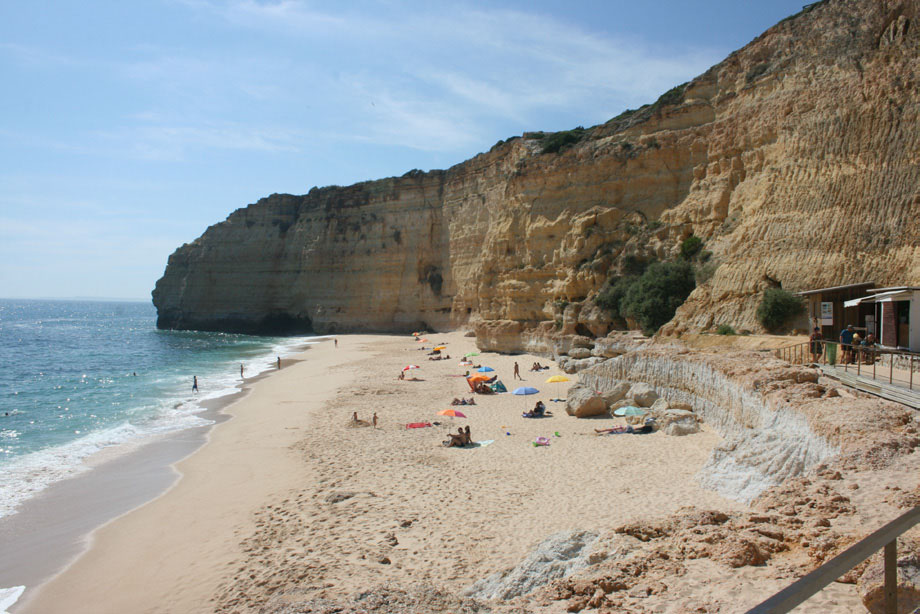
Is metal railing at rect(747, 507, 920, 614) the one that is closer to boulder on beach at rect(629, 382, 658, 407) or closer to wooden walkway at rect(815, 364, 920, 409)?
wooden walkway at rect(815, 364, 920, 409)

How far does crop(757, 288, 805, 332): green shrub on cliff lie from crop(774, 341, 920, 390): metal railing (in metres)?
2.90

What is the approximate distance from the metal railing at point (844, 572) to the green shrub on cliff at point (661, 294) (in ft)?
74.1

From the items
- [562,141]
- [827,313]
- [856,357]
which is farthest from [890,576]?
[562,141]

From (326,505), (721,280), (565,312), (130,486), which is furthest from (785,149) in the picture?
(130,486)

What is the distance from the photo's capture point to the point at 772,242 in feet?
65.3

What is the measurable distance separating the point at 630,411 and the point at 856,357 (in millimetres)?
5409

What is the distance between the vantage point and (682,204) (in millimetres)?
27859

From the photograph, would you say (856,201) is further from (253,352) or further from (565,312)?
(253,352)

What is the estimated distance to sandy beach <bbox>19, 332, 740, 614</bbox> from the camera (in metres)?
7.64

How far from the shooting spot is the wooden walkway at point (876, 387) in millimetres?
8922

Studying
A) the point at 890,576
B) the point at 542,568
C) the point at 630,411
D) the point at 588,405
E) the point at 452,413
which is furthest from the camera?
the point at 452,413

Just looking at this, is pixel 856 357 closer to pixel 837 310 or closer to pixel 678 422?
pixel 837 310

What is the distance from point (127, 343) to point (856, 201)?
202 feet

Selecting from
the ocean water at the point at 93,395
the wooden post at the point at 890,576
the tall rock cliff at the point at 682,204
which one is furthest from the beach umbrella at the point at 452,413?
the wooden post at the point at 890,576
